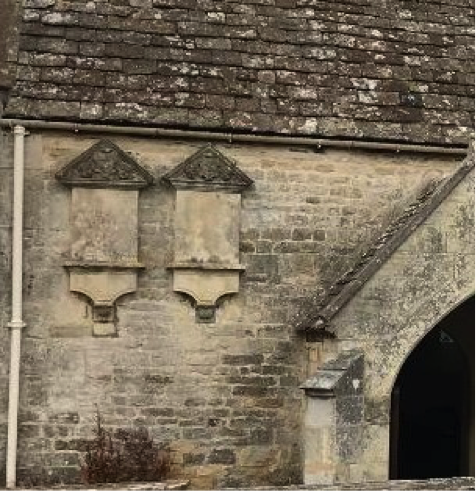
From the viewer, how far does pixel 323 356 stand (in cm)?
991

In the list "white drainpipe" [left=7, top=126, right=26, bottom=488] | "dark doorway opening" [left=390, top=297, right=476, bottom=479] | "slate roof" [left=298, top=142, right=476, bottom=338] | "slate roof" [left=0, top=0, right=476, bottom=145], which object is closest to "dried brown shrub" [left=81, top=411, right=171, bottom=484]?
"white drainpipe" [left=7, top=126, right=26, bottom=488]

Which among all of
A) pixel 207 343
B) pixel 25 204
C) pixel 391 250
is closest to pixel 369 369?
pixel 391 250

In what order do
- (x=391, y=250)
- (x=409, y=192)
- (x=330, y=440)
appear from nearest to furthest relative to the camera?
(x=330, y=440), (x=391, y=250), (x=409, y=192)

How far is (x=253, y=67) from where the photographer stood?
10.9m

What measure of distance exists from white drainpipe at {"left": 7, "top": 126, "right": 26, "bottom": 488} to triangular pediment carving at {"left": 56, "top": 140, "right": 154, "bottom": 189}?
1.52ft

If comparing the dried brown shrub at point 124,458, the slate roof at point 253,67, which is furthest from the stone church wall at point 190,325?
the slate roof at point 253,67

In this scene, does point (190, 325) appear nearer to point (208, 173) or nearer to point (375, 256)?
point (208, 173)

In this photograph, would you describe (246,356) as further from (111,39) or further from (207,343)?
(111,39)

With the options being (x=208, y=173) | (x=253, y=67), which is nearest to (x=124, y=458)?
(x=208, y=173)

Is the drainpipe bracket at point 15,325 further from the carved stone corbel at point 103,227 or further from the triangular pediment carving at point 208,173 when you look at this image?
the triangular pediment carving at point 208,173

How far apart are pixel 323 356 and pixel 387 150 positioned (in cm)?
272

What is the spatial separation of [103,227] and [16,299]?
120cm

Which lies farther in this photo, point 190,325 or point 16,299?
point 190,325

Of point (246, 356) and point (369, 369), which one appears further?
point (246, 356)
